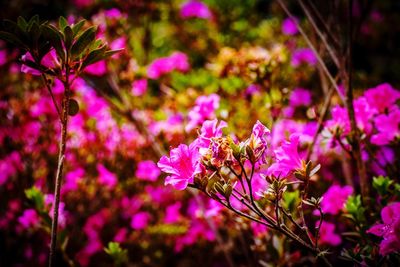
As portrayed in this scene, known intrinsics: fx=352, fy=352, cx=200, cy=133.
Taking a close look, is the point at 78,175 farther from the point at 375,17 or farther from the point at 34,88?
the point at 375,17

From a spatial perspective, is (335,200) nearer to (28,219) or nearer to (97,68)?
(28,219)

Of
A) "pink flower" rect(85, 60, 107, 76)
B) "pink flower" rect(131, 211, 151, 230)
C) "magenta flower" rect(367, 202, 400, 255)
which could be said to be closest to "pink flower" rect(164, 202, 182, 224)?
"pink flower" rect(131, 211, 151, 230)

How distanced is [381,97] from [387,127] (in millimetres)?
165

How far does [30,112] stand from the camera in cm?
292

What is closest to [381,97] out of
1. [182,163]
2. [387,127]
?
[387,127]

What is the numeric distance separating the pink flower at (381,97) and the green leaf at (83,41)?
1166 millimetres

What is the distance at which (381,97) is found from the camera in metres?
1.52

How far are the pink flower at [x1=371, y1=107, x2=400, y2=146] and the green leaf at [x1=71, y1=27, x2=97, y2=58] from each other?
113 cm

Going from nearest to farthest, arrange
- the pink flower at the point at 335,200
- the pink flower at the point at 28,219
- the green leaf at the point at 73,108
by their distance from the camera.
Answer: the green leaf at the point at 73,108 < the pink flower at the point at 335,200 < the pink flower at the point at 28,219

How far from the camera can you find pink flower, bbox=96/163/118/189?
9.47ft

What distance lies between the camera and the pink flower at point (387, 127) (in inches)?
55.2

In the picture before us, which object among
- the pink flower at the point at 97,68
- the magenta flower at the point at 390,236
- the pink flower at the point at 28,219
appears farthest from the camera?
the pink flower at the point at 97,68

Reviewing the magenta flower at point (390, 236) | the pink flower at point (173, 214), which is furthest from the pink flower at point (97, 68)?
the magenta flower at point (390, 236)

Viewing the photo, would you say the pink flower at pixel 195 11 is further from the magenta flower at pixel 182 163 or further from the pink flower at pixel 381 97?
the magenta flower at pixel 182 163
